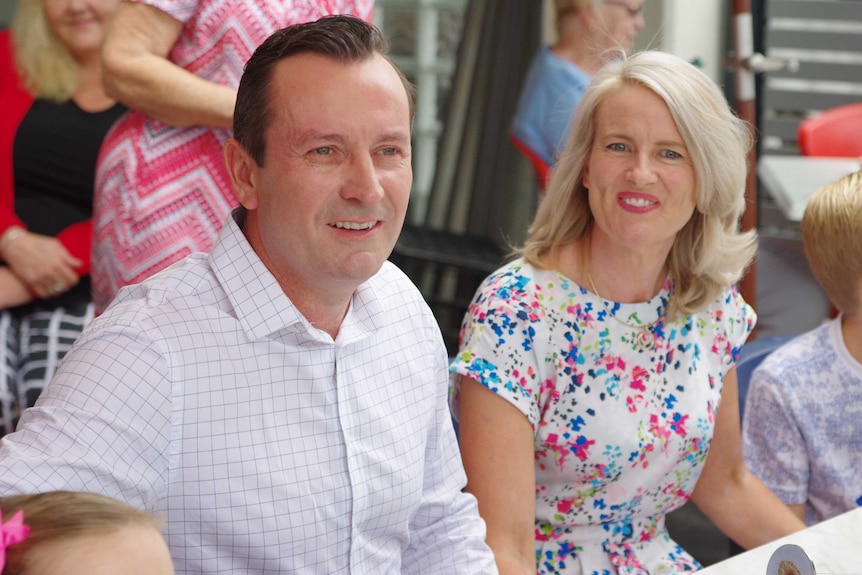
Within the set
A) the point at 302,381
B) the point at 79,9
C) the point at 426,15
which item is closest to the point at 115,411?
the point at 302,381

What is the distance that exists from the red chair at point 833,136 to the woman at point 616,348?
9.15 feet

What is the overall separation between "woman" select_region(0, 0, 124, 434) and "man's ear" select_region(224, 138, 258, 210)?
1.19 meters

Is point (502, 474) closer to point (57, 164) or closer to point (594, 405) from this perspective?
point (594, 405)

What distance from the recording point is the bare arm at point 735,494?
200cm

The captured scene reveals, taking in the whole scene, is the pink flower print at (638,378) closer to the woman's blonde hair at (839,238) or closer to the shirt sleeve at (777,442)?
the shirt sleeve at (777,442)

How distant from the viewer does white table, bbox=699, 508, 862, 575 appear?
139 centimetres

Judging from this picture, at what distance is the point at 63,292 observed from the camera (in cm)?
255

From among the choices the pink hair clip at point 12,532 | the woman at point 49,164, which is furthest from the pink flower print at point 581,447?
the woman at point 49,164

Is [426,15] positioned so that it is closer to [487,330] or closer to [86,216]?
[86,216]

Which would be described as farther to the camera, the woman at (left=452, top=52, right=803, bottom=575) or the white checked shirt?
Result: the woman at (left=452, top=52, right=803, bottom=575)

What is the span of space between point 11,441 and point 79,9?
1705 mm

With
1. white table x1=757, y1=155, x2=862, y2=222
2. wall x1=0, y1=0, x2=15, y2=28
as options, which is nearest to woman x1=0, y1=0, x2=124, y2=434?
white table x1=757, y1=155, x2=862, y2=222

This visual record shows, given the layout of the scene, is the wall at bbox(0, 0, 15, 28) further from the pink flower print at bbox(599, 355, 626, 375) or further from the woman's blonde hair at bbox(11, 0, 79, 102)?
the pink flower print at bbox(599, 355, 626, 375)

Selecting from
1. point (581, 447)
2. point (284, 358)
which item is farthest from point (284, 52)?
point (581, 447)
